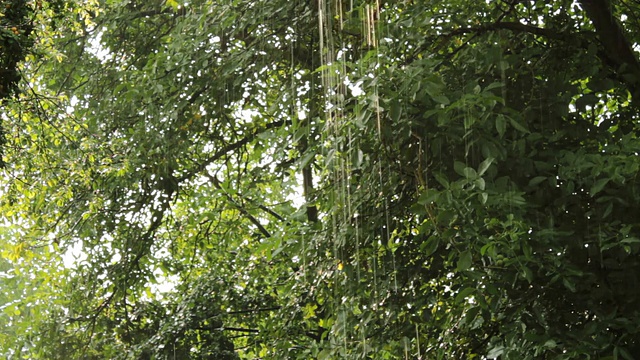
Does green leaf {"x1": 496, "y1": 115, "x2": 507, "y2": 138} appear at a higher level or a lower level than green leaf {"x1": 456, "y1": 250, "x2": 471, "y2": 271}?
higher

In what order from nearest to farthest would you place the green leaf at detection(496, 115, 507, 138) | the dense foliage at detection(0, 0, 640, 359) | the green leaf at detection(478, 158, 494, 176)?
the green leaf at detection(478, 158, 494, 176), the green leaf at detection(496, 115, 507, 138), the dense foliage at detection(0, 0, 640, 359)

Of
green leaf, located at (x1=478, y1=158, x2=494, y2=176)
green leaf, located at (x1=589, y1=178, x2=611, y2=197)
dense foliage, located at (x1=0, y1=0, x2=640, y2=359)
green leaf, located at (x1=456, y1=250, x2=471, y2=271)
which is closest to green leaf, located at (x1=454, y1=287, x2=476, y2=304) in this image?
dense foliage, located at (x1=0, y1=0, x2=640, y2=359)

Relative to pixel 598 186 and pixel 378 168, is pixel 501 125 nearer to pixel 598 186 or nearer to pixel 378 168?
pixel 598 186

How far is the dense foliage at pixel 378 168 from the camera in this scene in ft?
14.9

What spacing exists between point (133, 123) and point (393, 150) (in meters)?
3.33

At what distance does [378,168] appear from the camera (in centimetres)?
525

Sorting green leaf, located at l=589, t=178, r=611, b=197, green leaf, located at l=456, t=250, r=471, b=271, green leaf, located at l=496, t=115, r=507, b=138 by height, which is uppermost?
green leaf, located at l=496, t=115, r=507, b=138

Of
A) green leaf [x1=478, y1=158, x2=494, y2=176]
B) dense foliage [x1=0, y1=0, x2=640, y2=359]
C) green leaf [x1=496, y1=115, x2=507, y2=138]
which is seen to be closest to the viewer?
green leaf [x1=478, y1=158, x2=494, y2=176]

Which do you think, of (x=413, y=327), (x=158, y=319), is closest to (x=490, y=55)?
(x=413, y=327)

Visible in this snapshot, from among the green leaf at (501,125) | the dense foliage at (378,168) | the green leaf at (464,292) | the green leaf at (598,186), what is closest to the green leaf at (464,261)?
the dense foliage at (378,168)

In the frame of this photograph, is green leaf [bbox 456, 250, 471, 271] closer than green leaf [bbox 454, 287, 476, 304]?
Yes

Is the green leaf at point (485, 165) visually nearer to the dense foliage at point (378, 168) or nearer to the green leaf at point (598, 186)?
the dense foliage at point (378, 168)

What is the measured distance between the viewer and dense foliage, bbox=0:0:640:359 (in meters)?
4.54

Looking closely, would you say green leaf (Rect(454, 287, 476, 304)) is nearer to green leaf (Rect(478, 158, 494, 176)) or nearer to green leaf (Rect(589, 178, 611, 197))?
green leaf (Rect(478, 158, 494, 176))
